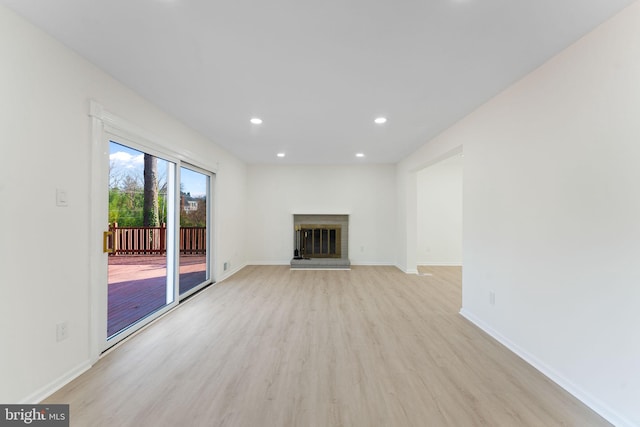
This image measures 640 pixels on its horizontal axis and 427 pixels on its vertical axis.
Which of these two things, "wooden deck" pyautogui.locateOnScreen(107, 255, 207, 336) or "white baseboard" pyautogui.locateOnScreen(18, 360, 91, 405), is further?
"wooden deck" pyautogui.locateOnScreen(107, 255, 207, 336)

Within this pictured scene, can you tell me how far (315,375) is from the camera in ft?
6.54

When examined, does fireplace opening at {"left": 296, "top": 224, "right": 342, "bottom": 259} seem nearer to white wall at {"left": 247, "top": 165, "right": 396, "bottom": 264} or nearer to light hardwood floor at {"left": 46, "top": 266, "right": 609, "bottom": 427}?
white wall at {"left": 247, "top": 165, "right": 396, "bottom": 264}

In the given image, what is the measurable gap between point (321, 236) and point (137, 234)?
3.81 meters

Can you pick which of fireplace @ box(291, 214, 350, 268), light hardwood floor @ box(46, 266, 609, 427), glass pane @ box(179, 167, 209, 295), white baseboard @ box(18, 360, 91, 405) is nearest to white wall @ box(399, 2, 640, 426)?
light hardwood floor @ box(46, 266, 609, 427)

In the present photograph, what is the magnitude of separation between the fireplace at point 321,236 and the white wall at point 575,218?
384cm

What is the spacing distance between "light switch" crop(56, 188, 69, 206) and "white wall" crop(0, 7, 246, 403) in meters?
0.04

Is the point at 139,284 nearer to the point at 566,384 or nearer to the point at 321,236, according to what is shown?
the point at 321,236

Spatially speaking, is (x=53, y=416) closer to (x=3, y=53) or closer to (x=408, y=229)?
(x=3, y=53)

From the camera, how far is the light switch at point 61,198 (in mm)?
1837

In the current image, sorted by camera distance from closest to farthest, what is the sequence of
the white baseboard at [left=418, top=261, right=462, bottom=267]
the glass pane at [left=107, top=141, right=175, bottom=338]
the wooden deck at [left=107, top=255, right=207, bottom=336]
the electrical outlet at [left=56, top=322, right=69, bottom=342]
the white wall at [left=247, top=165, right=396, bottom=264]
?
1. the electrical outlet at [left=56, top=322, right=69, bottom=342]
2. the glass pane at [left=107, top=141, right=175, bottom=338]
3. the wooden deck at [left=107, top=255, right=207, bottom=336]
4. the white baseboard at [left=418, top=261, right=462, bottom=267]
5. the white wall at [left=247, top=165, right=396, bottom=264]

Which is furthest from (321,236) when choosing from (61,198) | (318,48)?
(61,198)

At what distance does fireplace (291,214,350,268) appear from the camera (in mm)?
6387

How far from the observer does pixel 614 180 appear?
1.59 metres

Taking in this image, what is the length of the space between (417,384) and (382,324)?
105cm
